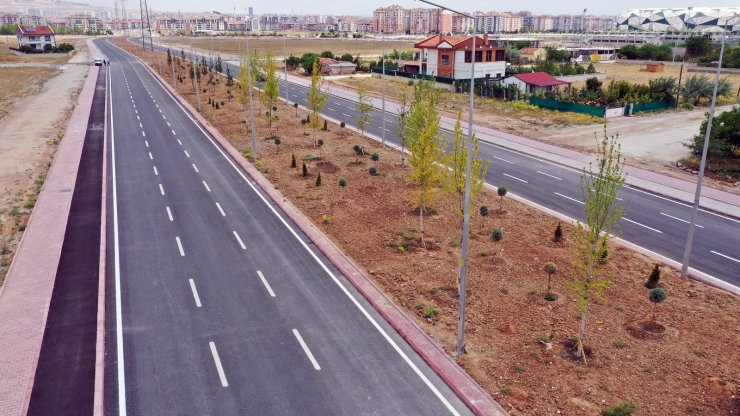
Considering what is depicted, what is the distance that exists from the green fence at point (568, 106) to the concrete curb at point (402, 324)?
136 ft

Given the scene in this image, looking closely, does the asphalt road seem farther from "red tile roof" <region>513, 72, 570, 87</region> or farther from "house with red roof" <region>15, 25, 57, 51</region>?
"house with red roof" <region>15, 25, 57, 51</region>

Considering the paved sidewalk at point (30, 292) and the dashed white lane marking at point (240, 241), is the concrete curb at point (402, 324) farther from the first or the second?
the paved sidewalk at point (30, 292)

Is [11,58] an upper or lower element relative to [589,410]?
upper

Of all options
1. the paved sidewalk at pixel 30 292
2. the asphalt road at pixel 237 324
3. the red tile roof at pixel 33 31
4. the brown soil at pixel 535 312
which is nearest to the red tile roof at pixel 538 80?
the brown soil at pixel 535 312

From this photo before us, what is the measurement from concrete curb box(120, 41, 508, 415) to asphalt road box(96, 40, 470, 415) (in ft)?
0.95

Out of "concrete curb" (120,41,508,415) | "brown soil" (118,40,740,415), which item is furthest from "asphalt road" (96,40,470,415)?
"brown soil" (118,40,740,415)

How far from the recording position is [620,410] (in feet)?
43.3

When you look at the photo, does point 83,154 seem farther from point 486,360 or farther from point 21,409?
point 486,360

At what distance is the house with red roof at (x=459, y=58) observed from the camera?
80.0 metres

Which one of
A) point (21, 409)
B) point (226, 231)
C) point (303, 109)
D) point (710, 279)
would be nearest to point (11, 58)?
point (303, 109)

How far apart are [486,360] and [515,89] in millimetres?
57691

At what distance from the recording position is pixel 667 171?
37.2 m

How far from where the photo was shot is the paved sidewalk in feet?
48.1

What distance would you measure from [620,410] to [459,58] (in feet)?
241
